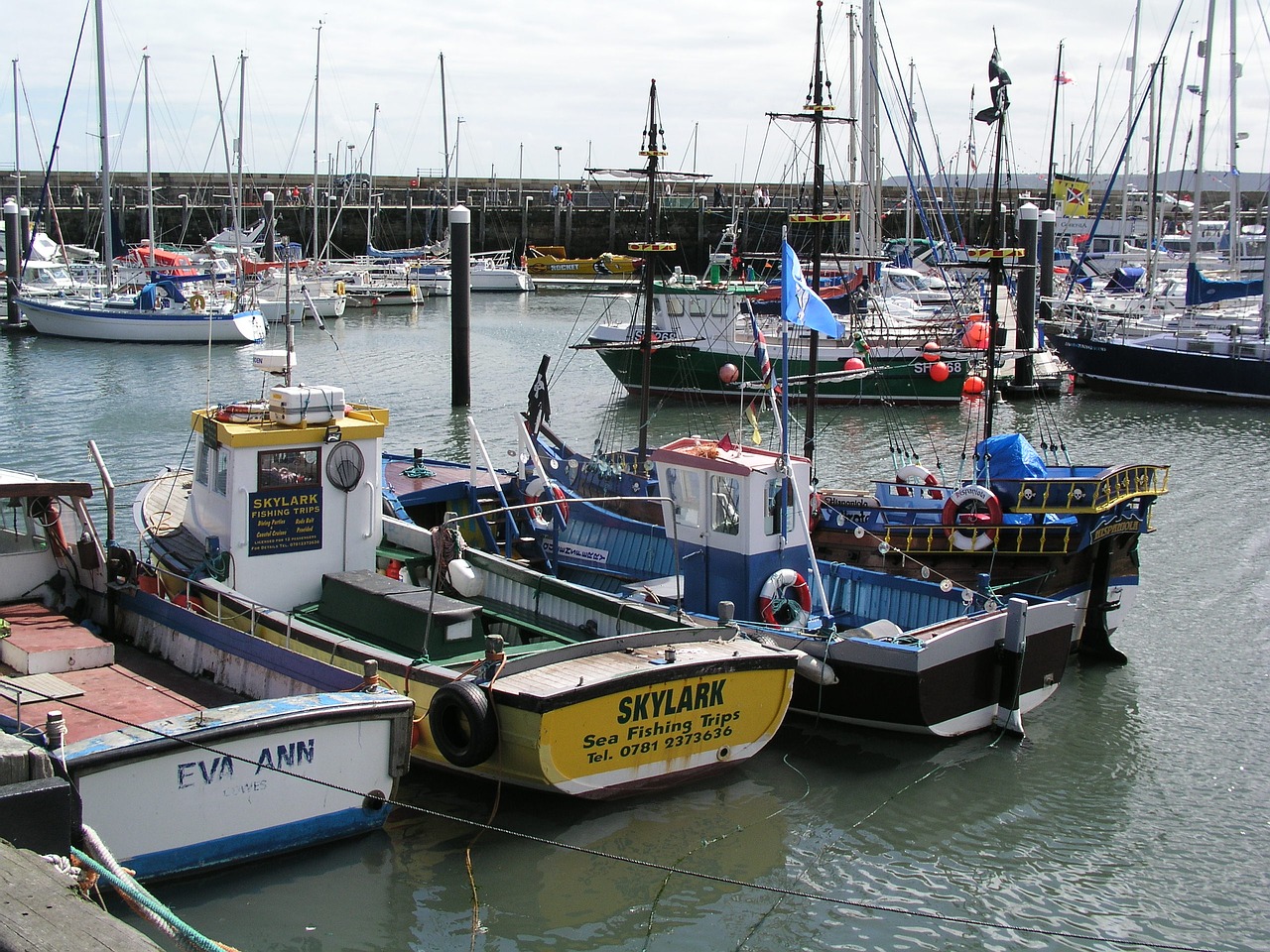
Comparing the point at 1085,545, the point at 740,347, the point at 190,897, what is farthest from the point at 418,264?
the point at 190,897

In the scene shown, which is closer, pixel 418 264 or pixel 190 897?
pixel 190 897

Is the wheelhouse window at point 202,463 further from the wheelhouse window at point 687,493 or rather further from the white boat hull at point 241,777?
the wheelhouse window at point 687,493

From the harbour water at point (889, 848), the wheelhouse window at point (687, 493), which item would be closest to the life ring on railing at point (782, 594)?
the wheelhouse window at point (687, 493)

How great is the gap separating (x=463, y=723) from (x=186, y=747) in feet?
7.41

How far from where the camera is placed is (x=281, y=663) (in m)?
11.1

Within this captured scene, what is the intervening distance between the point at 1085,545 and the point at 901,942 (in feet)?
25.2

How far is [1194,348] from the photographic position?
3903cm

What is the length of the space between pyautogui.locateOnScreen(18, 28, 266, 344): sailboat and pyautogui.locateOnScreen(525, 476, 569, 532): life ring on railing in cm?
3125

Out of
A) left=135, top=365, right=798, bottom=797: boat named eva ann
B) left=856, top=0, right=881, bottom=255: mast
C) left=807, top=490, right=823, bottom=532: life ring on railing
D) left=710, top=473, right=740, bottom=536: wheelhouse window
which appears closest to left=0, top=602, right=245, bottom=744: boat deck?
left=135, top=365, right=798, bottom=797: boat named eva ann

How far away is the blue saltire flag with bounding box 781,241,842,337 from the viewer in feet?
48.7

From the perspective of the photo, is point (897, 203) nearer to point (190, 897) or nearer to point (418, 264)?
point (418, 264)

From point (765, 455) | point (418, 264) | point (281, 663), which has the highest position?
point (418, 264)

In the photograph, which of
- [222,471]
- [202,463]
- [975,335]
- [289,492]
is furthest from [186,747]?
[975,335]

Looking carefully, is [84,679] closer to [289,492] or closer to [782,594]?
[289,492]
